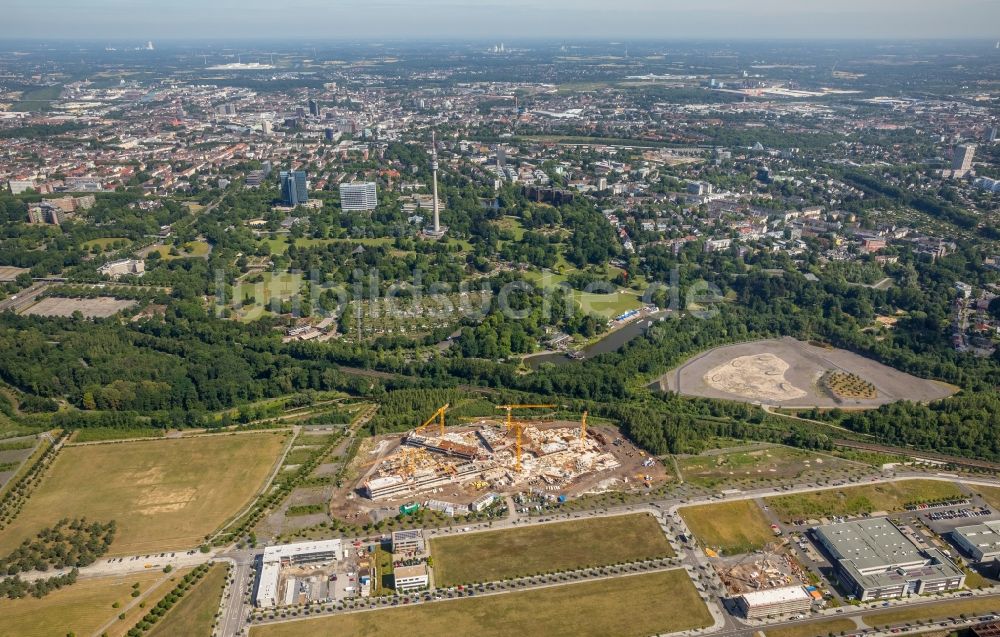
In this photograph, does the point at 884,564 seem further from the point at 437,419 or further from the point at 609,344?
the point at 609,344

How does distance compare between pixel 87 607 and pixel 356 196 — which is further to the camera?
pixel 356 196

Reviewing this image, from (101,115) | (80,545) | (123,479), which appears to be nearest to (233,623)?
(80,545)

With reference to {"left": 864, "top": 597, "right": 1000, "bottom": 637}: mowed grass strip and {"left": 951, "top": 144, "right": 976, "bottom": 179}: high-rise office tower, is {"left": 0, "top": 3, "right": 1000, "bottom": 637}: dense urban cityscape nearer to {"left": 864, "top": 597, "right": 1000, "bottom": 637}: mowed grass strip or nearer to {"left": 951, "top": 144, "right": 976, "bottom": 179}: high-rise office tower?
{"left": 864, "top": 597, "right": 1000, "bottom": 637}: mowed grass strip

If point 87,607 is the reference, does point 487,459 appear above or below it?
above

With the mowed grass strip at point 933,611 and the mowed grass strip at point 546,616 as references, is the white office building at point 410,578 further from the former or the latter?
the mowed grass strip at point 933,611

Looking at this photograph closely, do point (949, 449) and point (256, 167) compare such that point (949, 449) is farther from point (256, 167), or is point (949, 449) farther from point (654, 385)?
point (256, 167)

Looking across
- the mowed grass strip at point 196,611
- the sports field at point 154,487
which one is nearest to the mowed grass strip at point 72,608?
the mowed grass strip at point 196,611

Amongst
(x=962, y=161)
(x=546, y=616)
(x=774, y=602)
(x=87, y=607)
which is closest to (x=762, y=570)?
(x=774, y=602)

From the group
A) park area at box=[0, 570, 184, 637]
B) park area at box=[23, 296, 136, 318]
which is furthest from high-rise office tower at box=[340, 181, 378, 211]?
park area at box=[0, 570, 184, 637]
